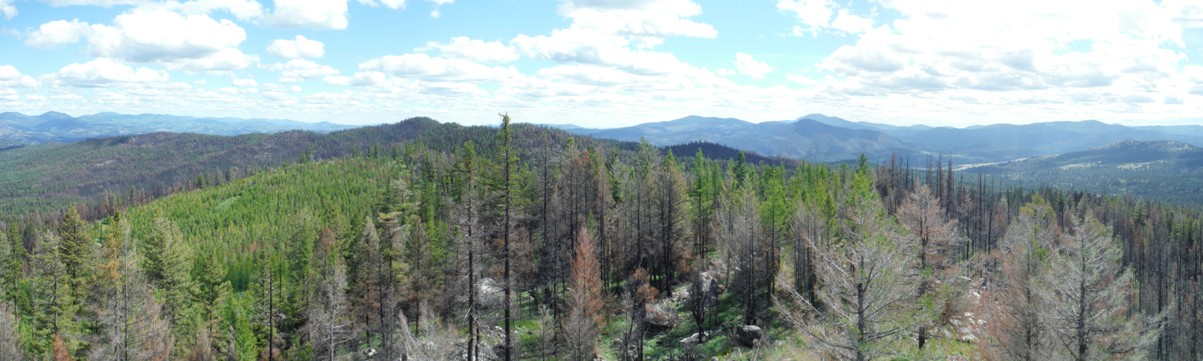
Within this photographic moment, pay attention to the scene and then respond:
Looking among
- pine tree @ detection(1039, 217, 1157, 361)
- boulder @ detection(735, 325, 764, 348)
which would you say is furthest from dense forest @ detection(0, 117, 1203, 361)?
boulder @ detection(735, 325, 764, 348)

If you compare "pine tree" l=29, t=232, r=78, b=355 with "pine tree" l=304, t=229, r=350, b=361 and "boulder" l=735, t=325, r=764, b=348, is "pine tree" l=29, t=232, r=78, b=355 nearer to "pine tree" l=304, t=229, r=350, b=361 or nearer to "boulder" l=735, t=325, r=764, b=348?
"pine tree" l=304, t=229, r=350, b=361

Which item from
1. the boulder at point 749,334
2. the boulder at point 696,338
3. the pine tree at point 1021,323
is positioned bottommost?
the boulder at point 696,338

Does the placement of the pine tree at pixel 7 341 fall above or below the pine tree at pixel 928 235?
below

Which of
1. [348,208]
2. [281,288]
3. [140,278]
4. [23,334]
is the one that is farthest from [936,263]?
[348,208]

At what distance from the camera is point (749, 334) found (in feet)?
141

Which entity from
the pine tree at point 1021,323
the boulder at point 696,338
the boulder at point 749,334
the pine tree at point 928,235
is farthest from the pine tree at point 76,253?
the pine tree at point 1021,323

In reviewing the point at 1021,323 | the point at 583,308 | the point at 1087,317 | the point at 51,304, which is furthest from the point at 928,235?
the point at 51,304

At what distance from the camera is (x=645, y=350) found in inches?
1797

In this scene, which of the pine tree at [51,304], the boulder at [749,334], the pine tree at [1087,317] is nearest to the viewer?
the pine tree at [1087,317]

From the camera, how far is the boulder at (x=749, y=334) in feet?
140

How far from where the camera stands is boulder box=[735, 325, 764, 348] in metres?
42.6

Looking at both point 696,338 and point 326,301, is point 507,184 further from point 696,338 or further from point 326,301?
point 326,301

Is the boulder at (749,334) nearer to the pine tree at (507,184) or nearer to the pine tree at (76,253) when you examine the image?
the pine tree at (507,184)

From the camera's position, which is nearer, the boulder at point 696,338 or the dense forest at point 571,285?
the dense forest at point 571,285
